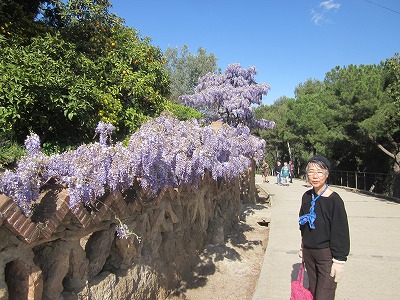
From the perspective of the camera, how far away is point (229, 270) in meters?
5.74

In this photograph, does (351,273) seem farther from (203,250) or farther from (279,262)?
(203,250)

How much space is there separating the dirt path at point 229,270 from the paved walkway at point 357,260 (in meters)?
0.32

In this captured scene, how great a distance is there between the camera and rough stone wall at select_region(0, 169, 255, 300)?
2.21 meters

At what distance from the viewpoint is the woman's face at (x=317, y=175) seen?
3373 mm

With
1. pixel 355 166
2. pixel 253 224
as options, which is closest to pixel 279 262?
pixel 253 224

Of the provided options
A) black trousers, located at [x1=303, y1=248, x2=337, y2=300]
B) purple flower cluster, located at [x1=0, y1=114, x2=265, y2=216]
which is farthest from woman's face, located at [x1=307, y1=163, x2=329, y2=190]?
purple flower cluster, located at [x1=0, y1=114, x2=265, y2=216]

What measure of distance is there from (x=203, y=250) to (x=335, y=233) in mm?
3222

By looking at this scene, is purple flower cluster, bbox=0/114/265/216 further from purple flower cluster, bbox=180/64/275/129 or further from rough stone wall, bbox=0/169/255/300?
purple flower cluster, bbox=180/64/275/129

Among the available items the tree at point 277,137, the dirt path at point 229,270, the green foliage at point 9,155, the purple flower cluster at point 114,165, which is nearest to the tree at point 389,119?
the dirt path at point 229,270

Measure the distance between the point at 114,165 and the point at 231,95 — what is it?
7635 millimetres

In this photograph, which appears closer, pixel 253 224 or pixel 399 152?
pixel 253 224

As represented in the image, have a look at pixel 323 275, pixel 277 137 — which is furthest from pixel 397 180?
pixel 277 137

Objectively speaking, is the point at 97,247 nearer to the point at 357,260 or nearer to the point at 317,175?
the point at 317,175

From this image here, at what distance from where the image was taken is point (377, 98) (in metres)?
16.8
